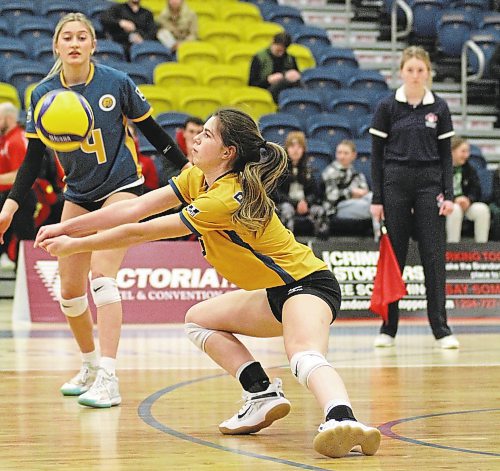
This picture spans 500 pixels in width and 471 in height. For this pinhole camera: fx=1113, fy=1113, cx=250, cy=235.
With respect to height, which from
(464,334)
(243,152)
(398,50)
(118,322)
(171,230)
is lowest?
(464,334)

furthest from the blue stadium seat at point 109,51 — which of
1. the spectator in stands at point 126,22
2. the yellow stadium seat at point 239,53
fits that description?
the yellow stadium seat at point 239,53

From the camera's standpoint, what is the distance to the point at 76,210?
17.0 ft

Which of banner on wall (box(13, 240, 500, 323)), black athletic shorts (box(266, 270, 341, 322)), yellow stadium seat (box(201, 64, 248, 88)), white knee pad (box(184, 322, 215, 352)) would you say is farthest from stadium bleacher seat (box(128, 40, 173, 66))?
black athletic shorts (box(266, 270, 341, 322))

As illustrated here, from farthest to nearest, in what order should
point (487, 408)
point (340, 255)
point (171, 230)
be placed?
point (340, 255) < point (487, 408) < point (171, 230)

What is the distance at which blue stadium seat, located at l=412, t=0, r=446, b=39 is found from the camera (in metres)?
15.8

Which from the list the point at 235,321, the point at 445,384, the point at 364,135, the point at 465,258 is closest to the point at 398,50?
the point at 364,135

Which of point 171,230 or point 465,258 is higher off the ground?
point 171,230

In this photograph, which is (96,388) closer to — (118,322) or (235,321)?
(118,322)

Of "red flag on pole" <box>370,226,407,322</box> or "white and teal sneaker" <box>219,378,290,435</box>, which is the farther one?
"red flag on pole" <box>370,226,407,322</box>

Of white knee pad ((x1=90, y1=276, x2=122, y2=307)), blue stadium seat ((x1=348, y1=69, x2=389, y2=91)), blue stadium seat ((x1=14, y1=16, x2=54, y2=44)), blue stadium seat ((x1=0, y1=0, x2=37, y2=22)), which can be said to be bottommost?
white knee pad ((x1=90, y1=276, x2=122, y2=307))

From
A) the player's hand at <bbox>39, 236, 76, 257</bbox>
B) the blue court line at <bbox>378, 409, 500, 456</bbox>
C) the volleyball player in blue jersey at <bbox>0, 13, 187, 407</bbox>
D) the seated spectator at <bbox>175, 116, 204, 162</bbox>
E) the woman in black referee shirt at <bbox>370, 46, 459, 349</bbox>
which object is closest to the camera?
the blue court line at <bbox>378, 409, 500, 456</bbox>

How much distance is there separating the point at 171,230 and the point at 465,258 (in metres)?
6.39

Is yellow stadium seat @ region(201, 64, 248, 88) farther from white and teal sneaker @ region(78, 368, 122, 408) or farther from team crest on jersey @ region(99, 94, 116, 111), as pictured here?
white and teal sneaker @ region(78, 368, 122, 408)

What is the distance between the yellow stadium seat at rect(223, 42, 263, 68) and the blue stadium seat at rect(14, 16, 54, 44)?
7.31 ft
